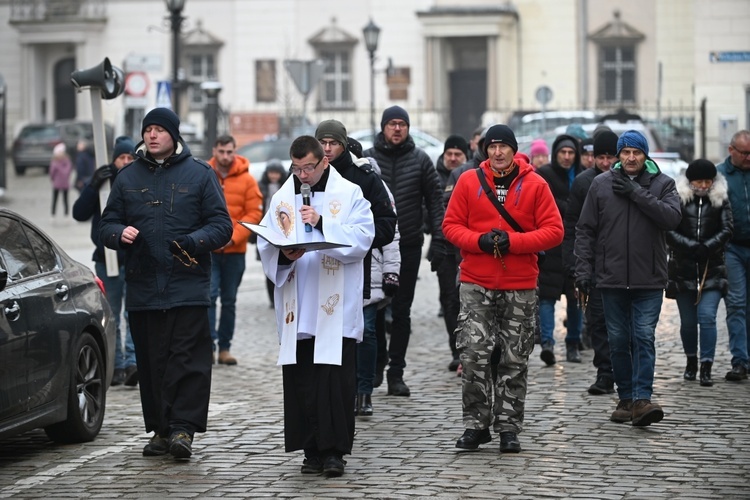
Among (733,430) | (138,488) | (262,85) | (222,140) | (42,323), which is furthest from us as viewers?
(262,85)

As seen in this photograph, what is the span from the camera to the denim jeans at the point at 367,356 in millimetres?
10312

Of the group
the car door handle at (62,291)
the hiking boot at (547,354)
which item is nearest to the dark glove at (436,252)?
the hiking boot at (547,354)

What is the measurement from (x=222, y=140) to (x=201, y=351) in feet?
14.9

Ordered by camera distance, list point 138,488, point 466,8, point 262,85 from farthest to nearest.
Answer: point 262,85, point 466,8, point 138,488

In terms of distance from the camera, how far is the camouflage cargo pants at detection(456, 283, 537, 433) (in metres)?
8.92

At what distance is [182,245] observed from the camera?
8711 mm

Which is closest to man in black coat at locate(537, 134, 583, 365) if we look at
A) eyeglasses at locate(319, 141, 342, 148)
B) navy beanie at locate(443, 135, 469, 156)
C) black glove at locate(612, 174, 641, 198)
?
navy beanie at locate(443, 135, 469, 156)

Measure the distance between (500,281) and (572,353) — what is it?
14.0 feet

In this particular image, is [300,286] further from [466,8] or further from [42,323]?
[466,8]

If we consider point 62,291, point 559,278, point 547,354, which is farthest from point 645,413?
point 62,291

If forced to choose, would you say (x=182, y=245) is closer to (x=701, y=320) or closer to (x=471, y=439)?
(x=471, y=439)

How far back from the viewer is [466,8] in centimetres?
4741


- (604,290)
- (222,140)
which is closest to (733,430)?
(604,290)

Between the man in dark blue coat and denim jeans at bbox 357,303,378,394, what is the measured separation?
1.61m
